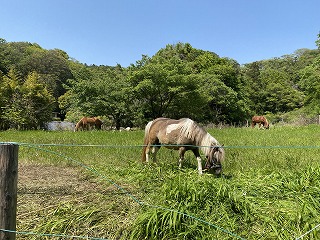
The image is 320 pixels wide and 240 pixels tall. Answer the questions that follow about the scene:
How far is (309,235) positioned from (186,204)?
4.47ft

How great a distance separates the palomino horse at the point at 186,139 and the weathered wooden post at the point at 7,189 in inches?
140

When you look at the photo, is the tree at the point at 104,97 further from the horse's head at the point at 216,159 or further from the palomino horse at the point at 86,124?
the horse's head at the point at 216,159

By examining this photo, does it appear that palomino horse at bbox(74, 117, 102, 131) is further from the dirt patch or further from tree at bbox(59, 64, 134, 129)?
the dirt patch

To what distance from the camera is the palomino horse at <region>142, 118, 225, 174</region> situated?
5676 millimetres

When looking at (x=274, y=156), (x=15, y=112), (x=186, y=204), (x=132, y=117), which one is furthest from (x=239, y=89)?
(x=186, y=204)

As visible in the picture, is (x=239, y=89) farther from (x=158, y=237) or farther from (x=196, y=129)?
(x=158, y=237)

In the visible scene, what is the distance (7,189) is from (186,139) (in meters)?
4.39

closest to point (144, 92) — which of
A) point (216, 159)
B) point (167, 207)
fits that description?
point (216, 159)

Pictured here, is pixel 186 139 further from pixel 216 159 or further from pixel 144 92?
pixel 144 92

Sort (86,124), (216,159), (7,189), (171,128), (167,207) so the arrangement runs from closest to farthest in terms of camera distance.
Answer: (7,189) < (167,207) < (216,159) < (171,128) < (86,124)

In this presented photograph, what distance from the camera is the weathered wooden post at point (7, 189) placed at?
2.24 metres

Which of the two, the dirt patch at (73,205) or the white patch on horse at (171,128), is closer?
the dirt patch at (73,205)

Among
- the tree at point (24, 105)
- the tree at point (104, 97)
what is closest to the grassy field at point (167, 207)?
the tree at point (24, 105)

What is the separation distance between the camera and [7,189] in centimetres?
226
